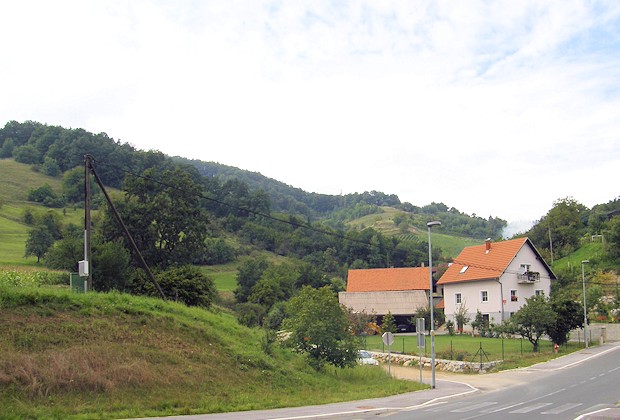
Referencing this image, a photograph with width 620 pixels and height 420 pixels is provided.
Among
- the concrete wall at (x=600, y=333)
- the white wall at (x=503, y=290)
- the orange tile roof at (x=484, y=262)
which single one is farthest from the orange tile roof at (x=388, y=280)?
the concrete wall at (x=600, y=333)

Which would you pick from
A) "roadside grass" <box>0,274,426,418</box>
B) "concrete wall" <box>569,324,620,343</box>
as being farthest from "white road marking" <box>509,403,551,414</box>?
"concrete wall" <box>569,324,620,343</box>

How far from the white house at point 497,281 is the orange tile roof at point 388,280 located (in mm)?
9405

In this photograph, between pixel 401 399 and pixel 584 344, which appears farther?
pixel 584 344

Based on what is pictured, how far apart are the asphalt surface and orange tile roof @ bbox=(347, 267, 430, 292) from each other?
3569 cm

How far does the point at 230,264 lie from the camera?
323ft

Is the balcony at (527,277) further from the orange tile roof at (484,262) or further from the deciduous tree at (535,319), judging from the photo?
the deciduous tree at (535,319)

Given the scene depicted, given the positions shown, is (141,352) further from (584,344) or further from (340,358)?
(584,344)

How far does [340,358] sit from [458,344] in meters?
23.4

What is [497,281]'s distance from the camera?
6319cm

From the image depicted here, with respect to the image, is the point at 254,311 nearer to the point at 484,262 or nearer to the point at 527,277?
the point at 484,262

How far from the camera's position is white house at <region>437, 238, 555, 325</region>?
6341 centimetres

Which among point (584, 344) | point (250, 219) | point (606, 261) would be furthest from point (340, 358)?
point (250, 219)

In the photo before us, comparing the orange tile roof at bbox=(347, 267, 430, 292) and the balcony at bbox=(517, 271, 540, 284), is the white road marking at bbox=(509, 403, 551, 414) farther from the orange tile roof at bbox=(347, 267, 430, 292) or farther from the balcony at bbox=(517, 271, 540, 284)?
the orange tile roof at bbox=(347, 267, 430, 292)

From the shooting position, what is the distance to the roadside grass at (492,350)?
39.5m
